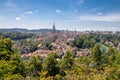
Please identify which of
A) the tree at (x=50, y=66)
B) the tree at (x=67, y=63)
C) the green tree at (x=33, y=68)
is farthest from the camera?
the green tree at (x=33, y=68)

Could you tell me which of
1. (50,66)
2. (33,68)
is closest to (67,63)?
(50,66)

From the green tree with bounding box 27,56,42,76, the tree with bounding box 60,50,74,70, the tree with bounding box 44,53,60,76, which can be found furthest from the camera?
the green tree with bounding box 27,56,42,76

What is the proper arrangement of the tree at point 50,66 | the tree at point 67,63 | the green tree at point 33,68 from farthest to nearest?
the green tree at point 33,68 → the tree at point 50,66 → the tree at point 67,63

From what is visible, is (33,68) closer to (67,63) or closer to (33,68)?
(33,68)

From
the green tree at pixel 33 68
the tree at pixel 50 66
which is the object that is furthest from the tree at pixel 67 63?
the green tree at pixel 33 68

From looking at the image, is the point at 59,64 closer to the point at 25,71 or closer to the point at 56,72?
the point at 56,72

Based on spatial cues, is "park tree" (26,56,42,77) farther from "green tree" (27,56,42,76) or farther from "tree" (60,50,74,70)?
"tree" (60,50,74,70)

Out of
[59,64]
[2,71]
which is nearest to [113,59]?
[59,64]

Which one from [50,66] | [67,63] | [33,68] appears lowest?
[33,68]

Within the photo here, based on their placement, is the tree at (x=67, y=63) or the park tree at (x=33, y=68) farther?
the park tree at (x=33, y=68)

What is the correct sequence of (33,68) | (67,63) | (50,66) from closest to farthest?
1. (67,63)
2. (50,66)
3. (33,68)

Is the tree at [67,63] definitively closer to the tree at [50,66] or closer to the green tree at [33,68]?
the tree at [50,66]

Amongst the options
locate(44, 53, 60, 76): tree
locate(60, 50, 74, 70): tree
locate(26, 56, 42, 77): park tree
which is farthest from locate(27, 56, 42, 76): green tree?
locate(60, 50, 74, 70): tree
